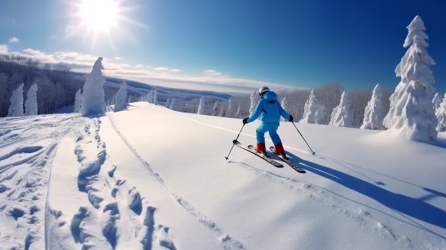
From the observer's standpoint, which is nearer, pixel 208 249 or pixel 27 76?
pixel 208 249

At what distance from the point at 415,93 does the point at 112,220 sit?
34.1 feet

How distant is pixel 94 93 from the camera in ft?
88.3

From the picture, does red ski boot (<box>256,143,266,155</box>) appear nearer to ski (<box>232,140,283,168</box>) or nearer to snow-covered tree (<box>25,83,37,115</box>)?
ski (<box>232,140,283,168</box>)

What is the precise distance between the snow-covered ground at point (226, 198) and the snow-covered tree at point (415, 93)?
662 mm

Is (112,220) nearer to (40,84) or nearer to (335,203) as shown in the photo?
(335,203)

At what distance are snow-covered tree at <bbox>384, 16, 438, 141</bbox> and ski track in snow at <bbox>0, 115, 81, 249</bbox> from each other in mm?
9405

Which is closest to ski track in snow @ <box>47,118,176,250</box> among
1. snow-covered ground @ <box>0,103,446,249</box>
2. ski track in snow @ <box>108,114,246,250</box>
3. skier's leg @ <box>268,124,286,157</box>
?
snow-covered ground @ <box>0,103,446,249</box>

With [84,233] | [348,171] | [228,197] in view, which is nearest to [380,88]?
[348,171]

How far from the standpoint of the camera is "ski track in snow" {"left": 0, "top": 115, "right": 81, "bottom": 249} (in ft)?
10.8

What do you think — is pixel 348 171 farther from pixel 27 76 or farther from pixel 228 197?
pixel 27 76

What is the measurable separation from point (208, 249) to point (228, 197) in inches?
50.5

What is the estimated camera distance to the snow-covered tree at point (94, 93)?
86.6ft

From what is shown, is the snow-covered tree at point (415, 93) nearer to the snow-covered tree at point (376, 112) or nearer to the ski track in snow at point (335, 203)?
the ski track in snow at point (335, 203)

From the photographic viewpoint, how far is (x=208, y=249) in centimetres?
310
